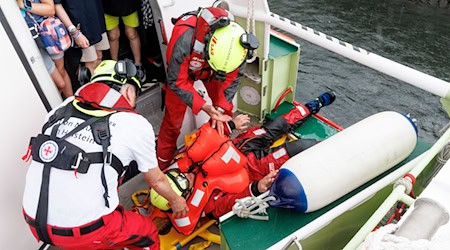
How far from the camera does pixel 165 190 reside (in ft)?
8.10

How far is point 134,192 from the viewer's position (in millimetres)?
3512

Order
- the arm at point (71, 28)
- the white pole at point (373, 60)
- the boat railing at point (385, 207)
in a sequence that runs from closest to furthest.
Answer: the boat railing at point (385, 207) → the white pole at point (373, 60) → the arm at point (71, 28)

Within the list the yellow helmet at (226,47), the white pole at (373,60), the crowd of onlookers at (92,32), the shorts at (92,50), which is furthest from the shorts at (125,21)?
the yellow helmet at (226,47)

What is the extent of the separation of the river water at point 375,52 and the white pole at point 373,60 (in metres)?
2.72

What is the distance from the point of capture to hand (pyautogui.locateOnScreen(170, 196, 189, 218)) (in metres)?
2.58

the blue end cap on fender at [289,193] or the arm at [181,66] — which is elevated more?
the arm at [181,66]

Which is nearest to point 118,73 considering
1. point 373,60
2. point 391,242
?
point 391,242

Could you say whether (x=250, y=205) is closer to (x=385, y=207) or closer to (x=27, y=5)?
(x=385, y=207)

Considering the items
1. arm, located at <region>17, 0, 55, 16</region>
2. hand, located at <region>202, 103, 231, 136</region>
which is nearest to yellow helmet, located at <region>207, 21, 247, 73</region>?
hand, located at <region>202, 103, 231, 136</region>

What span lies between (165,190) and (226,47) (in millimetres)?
1046

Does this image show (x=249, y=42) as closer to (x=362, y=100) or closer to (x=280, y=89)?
(x=280, y=89)

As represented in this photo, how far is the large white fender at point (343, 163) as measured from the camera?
2.28 meters

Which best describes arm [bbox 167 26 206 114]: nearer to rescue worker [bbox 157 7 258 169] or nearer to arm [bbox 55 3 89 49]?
rescue worker [bbox 157 7 258 169]

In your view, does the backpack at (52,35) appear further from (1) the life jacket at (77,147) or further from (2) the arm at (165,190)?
(2) the arm at (165,190)
